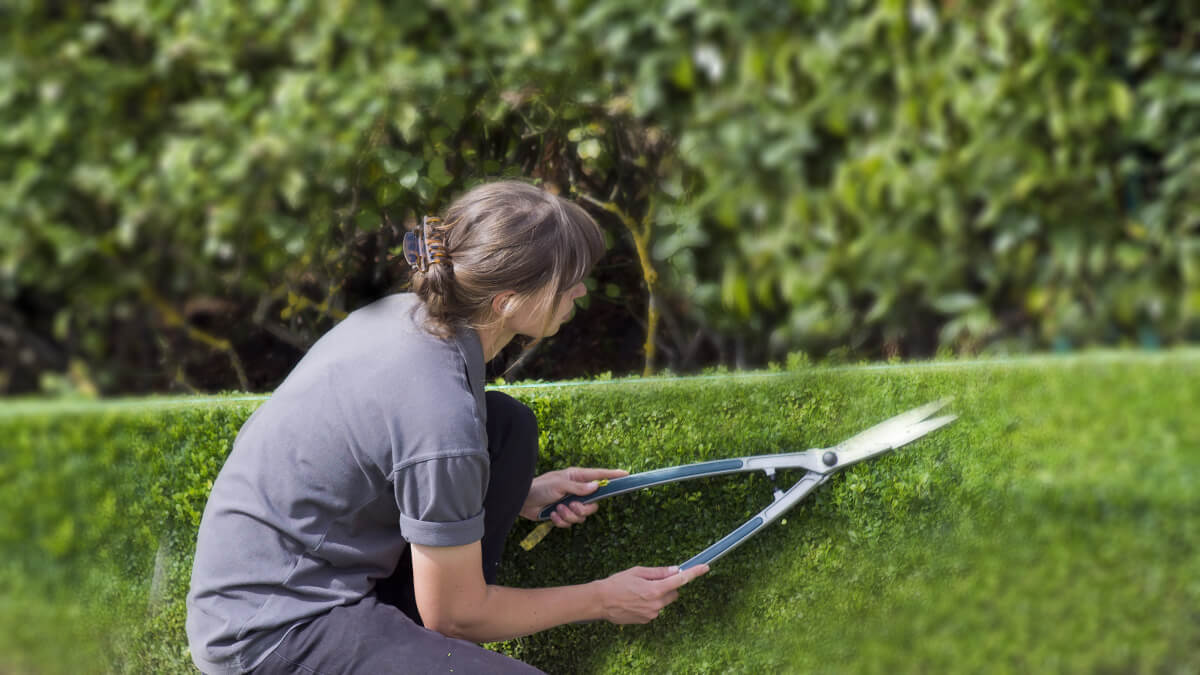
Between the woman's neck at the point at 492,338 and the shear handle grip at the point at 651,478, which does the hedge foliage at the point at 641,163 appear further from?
the woman's neck at the point at 492,338

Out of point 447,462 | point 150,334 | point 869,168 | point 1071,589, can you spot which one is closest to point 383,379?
point 447,462

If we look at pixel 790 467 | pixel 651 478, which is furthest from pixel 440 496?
pixel 790 467

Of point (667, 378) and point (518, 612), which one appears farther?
point (667, 378)

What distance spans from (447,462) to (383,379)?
17 centimetres

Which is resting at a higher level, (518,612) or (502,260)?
(502,260)

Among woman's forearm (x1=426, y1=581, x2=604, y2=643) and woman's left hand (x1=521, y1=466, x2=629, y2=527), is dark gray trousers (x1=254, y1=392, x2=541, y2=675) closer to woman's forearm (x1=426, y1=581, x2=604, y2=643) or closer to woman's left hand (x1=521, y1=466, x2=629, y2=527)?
woman's forearm (x1=426, y1=581, x2=604, y2=643)

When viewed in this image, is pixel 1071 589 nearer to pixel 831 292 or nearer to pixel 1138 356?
pixel 1138 356

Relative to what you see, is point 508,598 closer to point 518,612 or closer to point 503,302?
point 518,612

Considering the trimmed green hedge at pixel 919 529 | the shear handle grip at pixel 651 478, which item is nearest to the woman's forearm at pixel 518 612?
the shear handle grip at pixel 651 478

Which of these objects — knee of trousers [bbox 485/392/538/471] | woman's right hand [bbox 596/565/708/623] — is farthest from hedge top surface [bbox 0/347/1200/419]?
woman's right hand [bbox 596/565/708/623]

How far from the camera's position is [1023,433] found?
209 cm

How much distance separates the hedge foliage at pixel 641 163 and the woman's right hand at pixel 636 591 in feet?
2.21

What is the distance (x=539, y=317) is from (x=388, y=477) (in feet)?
1.20

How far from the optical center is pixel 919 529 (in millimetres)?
2049
